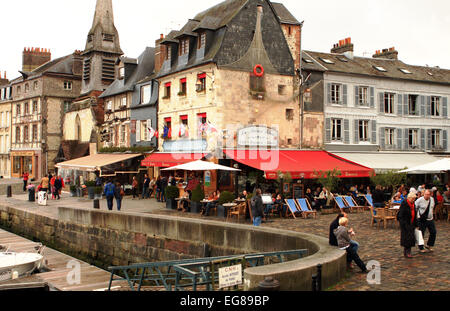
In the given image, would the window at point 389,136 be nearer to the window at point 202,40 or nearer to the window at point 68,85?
the window at point 202,40

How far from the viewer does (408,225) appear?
30.3ft

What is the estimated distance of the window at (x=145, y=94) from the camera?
29.0 metres

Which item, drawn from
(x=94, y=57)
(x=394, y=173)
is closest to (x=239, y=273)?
(x=394, y=173)

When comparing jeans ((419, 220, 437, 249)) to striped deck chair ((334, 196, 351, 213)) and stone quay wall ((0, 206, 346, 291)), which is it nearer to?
stone quay wall ((0, 206, 346, 291))

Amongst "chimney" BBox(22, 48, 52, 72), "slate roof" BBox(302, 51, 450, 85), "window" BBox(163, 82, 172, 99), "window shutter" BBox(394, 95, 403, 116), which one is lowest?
"window shutter" BBox(394, 95, 403, 116)

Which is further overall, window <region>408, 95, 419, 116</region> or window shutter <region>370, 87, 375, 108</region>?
window <region>408, 95, 419, 116</region>

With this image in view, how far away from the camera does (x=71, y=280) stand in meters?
11.7

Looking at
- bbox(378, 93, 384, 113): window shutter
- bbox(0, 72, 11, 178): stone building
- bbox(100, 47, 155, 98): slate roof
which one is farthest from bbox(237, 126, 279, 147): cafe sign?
bbox(0, 72, 11, 178): stone building

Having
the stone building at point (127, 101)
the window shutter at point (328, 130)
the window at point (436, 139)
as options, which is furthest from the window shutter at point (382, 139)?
the stone building at point (127, 101)

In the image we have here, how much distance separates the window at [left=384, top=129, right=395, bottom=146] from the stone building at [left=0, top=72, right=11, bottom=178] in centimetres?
3705

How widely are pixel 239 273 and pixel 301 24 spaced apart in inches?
870

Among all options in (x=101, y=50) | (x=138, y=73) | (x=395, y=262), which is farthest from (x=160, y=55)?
(x=395, y=262)

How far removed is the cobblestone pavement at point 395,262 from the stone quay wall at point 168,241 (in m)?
0.59

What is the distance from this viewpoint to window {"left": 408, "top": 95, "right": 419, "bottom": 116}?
30.3 meters
